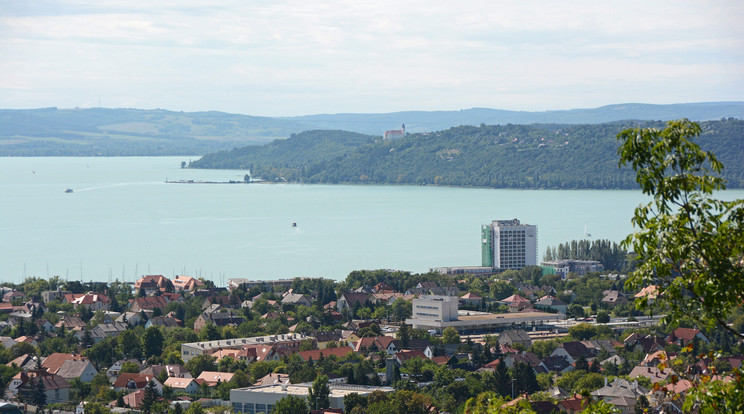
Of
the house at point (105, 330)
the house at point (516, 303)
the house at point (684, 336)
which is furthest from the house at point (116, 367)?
the house at point (516, 303)

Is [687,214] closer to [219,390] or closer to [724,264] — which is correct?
[724,264]

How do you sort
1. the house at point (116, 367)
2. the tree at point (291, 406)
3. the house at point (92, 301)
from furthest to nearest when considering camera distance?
the house at point (92, 301)
the house at point (116, 367)
the tree at point (291, 406)

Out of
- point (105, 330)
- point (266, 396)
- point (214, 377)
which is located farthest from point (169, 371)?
point (105, 330)

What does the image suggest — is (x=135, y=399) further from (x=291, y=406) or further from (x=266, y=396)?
(x=291, y=406)

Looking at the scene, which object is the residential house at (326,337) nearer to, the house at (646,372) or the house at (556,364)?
the house at (556,364)

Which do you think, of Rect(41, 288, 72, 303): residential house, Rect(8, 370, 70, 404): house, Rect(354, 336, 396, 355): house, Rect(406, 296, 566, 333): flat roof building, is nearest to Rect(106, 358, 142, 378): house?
Rect(8, 370, 70, 404): house

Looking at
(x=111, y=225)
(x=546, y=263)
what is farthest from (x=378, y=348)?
(x=111, y=225)

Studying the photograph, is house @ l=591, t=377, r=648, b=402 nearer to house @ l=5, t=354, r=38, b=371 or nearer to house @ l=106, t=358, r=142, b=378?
house @ l=106, t=358, r=142, b=378

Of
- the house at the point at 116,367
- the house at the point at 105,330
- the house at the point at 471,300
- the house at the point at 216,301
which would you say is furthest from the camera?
the house at the point at 471,300
